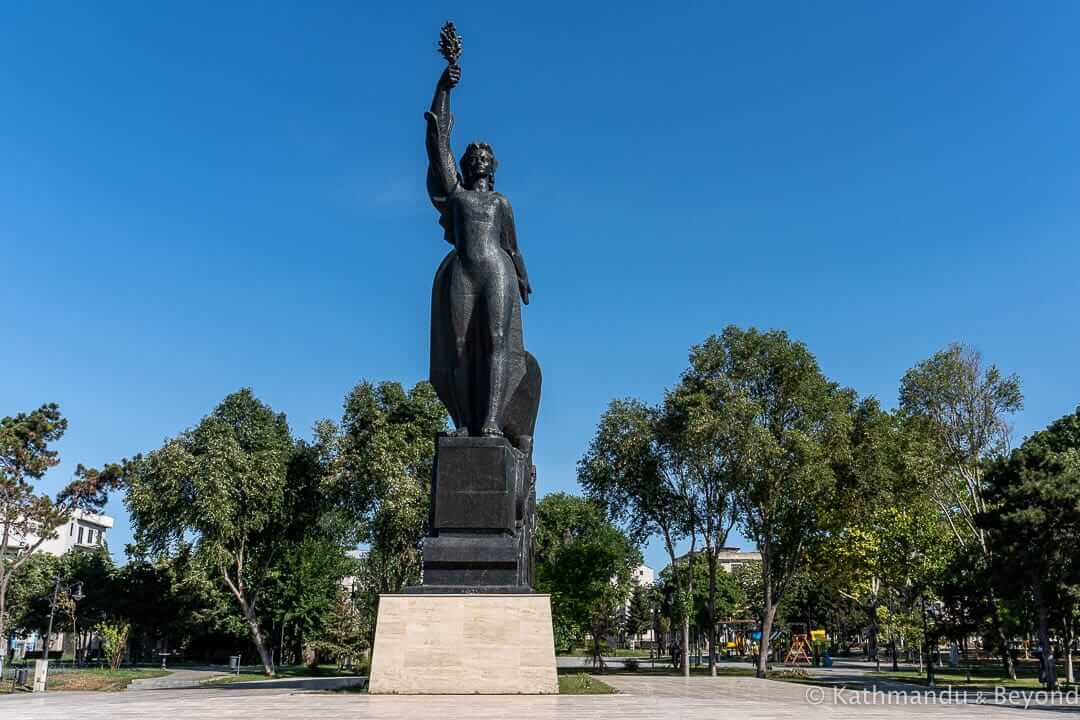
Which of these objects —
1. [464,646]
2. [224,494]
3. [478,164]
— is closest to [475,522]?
[464,646]

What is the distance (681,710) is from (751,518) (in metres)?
24.6

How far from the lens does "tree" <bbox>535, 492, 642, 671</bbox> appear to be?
38.7 m

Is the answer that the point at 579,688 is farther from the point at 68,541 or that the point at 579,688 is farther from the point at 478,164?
the point at 68,541

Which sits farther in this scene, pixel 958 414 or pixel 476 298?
pixel 958 414

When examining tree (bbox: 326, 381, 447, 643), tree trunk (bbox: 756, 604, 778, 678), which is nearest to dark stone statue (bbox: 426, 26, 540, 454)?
tree (bbox: 326, 381, 447, 643)

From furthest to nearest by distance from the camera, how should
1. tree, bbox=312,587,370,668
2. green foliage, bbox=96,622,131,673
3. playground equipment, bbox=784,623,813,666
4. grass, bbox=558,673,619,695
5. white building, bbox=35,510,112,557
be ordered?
white building, bbox=35,510,112,557 → playground equipment, bbox=784,623,813,666 → tree, bbox=312,587,370,668 → green foliage, bbox=96,622,131,673 → grass, bbox=558,673,619,695

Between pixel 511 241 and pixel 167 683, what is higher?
pixel 511 241

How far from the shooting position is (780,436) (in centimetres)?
2959

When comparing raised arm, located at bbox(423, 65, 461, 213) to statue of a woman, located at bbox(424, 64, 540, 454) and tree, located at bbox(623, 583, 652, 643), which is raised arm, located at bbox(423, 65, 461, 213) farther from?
tree, located at bbox(623, 583, 652, 643)

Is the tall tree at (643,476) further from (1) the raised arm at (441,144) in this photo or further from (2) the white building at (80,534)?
(2) the white building at (80,534)

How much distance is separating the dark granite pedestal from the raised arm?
3184mm

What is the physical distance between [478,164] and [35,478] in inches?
1087

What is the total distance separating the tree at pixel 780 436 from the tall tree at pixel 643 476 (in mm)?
2307

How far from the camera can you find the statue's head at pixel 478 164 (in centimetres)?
1070
